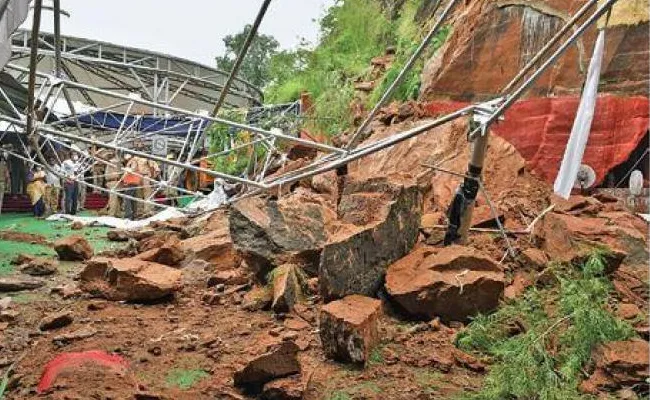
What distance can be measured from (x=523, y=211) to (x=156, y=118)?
687cm

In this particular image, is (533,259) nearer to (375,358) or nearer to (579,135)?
(375,358)

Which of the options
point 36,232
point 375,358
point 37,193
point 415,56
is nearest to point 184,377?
point 375,358

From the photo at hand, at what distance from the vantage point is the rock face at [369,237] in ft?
12.0

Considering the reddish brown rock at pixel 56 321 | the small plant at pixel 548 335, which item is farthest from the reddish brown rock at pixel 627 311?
the reddish brown rock at pixel 56 321

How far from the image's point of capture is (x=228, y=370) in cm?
298

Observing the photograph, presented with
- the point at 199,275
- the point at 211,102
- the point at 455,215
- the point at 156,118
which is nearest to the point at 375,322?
the point at 455,215

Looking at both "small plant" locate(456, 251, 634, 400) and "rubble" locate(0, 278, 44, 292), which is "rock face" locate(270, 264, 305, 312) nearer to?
"small plant" locate(456, 251, 634, 400)

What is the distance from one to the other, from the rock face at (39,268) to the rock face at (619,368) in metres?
4.97

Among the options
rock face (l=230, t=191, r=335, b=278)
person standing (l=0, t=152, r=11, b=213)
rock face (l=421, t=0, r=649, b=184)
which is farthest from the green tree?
rock face (l=230, t=191, r=335, b=278)

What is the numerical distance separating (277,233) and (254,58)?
75.9 ft

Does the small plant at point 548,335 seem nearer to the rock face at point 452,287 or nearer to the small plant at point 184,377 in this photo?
the rock face at point 452,287

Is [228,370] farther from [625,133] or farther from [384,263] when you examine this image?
[625,133]

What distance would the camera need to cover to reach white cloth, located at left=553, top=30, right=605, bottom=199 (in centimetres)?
621

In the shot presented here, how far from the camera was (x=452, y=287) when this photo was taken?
11.5 ft
